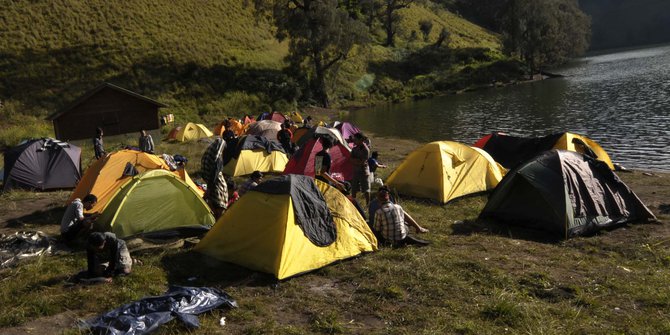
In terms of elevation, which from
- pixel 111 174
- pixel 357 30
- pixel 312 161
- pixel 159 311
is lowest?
pixel 159 311

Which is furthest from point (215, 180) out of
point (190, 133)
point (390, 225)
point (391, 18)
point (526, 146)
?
point (391, 18)

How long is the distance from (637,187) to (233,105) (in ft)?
123

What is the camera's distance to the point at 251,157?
1947cm

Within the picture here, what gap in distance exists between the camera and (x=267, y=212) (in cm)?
962

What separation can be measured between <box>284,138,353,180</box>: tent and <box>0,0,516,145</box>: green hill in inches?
899

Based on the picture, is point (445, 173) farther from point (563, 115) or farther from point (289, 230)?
point (563, 115)

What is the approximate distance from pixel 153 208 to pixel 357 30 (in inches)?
1740

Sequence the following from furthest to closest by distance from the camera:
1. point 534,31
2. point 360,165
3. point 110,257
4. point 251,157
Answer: point 534,31 → point 251,157 → point 360,165 → point 110,257

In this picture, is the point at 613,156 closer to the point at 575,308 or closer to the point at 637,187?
the point at 637,187

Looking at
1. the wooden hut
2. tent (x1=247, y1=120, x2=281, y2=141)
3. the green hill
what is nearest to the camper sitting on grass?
tent (x1=247, y1=120, x2=281, y2=141)

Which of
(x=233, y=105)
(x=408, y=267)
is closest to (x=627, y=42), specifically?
(x=233, y=105)

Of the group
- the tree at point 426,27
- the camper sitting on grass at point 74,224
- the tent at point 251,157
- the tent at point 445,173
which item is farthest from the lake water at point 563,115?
the tree at point 426,27

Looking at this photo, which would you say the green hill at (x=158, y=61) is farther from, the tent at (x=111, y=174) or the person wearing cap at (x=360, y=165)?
the person wearing cap at (x=360, y=165)

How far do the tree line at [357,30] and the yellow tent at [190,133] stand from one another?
875 inches
